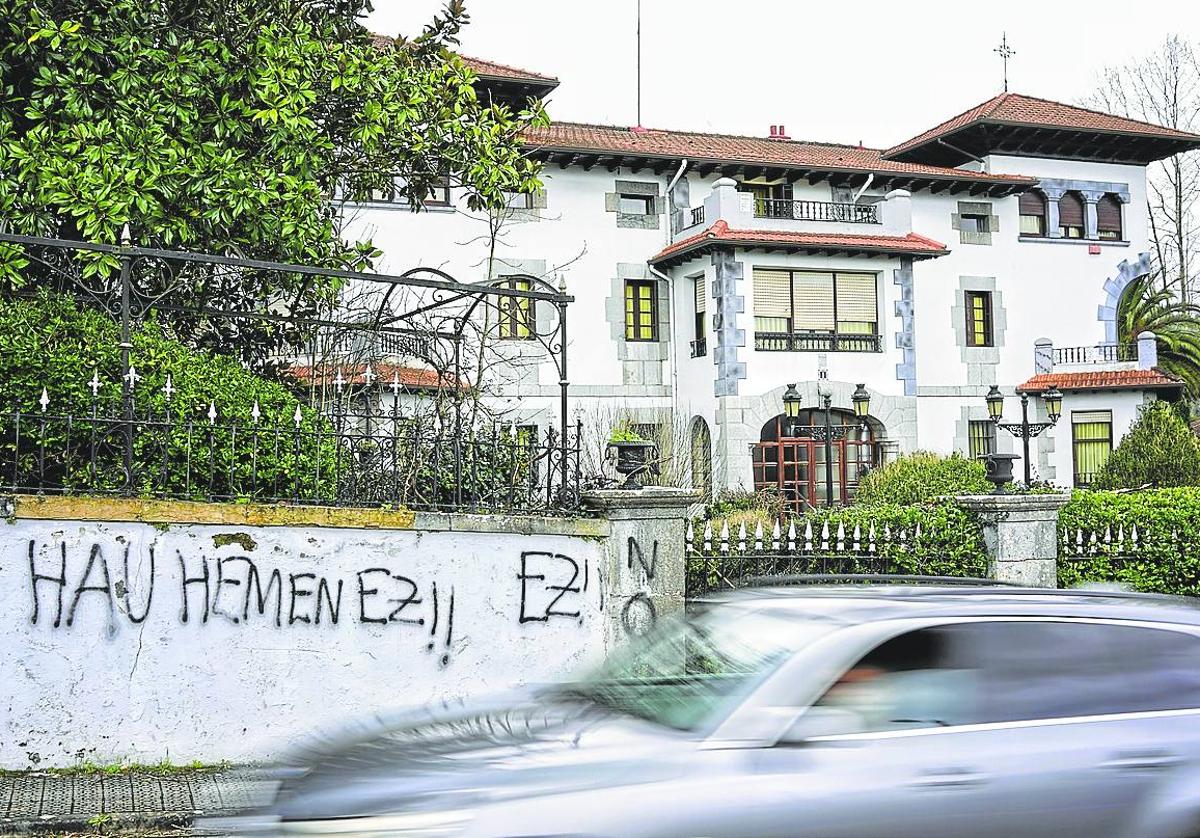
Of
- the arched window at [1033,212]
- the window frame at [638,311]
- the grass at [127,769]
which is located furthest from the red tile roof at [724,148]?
the grass at [127,769]

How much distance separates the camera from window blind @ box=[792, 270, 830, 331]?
27.4m

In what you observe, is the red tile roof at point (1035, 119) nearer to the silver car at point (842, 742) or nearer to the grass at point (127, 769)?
the grass at point (127, 769)

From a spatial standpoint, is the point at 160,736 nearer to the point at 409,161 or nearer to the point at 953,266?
the point at 409,161

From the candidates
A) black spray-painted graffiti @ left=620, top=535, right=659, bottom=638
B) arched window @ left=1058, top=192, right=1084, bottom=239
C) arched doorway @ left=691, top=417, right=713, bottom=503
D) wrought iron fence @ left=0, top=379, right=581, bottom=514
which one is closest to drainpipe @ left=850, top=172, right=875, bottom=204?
arched window @ left=1058, top=192, right=1084, bottom=239

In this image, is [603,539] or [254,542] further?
[603,539]

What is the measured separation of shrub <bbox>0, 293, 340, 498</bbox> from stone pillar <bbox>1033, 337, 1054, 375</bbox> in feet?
81.6

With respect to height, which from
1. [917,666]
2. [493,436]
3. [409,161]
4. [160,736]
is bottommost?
[160,736]

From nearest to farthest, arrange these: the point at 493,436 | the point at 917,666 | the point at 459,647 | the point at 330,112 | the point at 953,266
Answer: the point at 917,666 < the point at 459,647 < the point at 493,436 < the point at 330,112 < the point at 953,266

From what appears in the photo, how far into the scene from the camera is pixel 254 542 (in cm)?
861

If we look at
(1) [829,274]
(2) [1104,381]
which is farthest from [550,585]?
(2) [1104,381]

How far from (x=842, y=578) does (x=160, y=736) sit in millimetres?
5042

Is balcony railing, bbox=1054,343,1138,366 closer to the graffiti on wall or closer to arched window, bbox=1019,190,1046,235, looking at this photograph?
arched window, bbox=1019,190,1046,235

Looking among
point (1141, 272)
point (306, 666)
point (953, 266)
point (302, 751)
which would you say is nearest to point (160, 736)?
point (306, 666)

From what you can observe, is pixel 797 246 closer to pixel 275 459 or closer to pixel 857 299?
pixel 857 299
